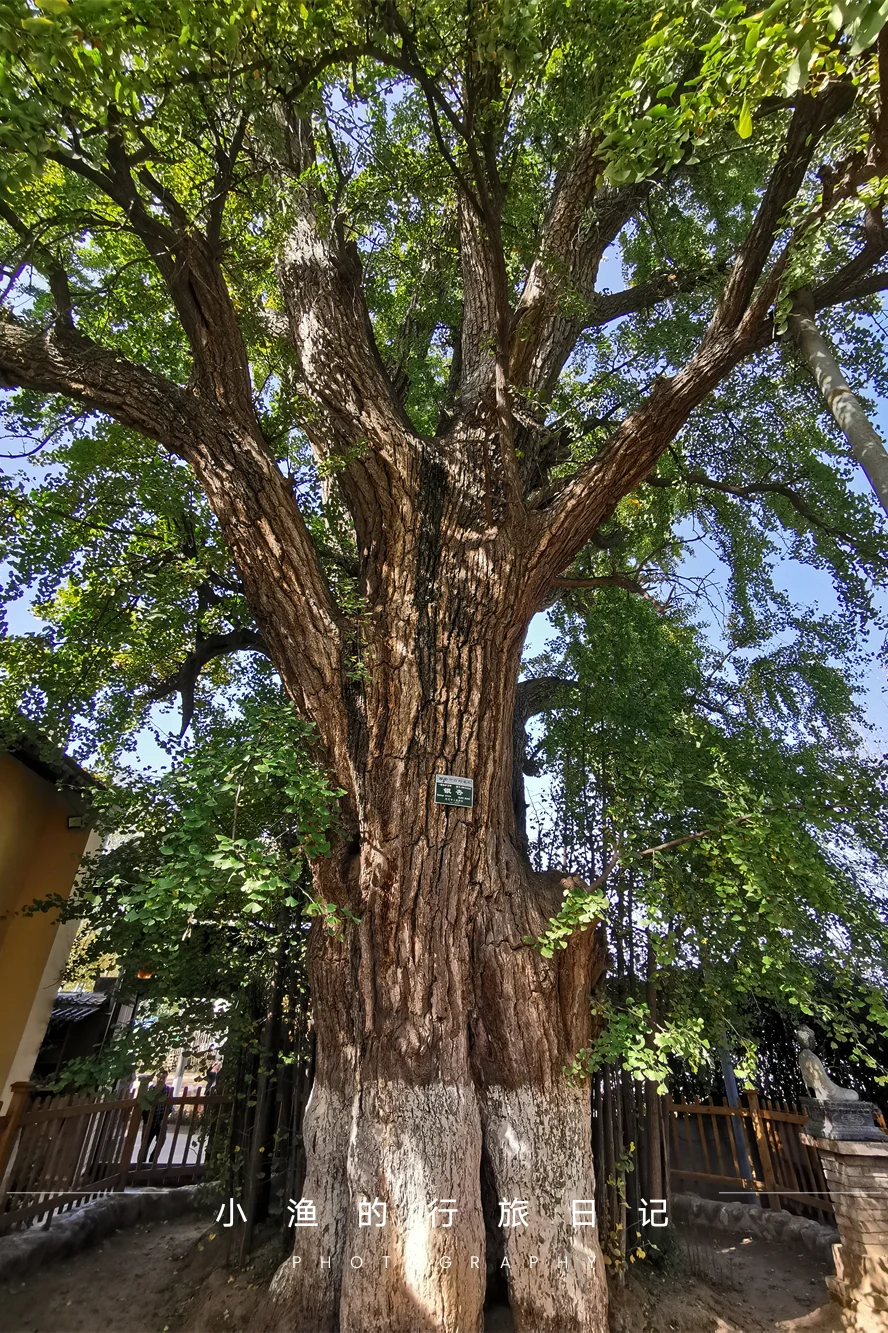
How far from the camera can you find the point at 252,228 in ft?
17.1

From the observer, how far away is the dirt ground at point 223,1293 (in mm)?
A: 3473

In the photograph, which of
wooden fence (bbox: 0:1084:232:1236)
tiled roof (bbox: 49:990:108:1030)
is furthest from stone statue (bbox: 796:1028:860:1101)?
tiled roof (bbox: 49:990:108:1030)

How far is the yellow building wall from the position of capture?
18.7 ft

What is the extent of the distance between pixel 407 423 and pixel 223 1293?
5.33 meters

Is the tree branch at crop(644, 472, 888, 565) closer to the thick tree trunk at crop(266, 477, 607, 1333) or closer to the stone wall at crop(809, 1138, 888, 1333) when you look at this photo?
the thick tree trunk at crop(266, 477, 607, 1333)

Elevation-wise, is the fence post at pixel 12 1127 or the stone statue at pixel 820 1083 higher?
the stone statue at pixel 820 1083

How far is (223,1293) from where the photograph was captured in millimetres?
3598

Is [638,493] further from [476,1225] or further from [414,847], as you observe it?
[476,1225]

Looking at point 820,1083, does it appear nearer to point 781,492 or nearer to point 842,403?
point 842,403

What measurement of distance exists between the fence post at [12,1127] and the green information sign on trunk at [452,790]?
385 centimetres

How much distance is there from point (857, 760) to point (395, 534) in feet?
13.5

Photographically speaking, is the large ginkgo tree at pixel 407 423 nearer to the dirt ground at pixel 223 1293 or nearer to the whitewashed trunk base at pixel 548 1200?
the whitewashed trunk base at pixel 548 1200

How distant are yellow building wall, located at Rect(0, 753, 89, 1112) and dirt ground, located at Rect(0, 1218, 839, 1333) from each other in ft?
6.13

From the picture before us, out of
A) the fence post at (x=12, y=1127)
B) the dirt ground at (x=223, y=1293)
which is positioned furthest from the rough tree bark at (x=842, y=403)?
the fence post at (x=12, y=1127)
